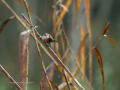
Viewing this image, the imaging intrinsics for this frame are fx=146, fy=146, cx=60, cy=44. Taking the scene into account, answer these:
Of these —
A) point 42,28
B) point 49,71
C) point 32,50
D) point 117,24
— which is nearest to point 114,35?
point 117,24

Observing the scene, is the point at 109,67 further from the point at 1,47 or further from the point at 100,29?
the point at 1,47

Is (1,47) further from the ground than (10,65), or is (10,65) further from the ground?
(1,47)

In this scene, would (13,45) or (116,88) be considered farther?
(13,45)

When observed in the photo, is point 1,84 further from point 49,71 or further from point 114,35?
point 49,71

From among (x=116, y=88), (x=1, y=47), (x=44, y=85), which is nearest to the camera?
(x=44, y=85)

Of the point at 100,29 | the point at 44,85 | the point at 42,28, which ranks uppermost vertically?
the point at 44,85

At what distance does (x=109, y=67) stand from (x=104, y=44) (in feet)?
0.62

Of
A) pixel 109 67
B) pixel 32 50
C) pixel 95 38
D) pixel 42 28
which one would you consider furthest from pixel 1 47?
pixel 109 67

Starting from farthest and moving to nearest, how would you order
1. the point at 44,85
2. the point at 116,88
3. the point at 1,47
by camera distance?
the point at 1,47 → the point at 116,88 → the point at 44,85

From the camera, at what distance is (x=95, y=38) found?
46.5 inches

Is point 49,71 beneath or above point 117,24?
above

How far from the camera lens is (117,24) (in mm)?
1111

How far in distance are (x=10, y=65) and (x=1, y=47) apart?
0.57 ft

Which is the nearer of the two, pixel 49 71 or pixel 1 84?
pixel 49 71
